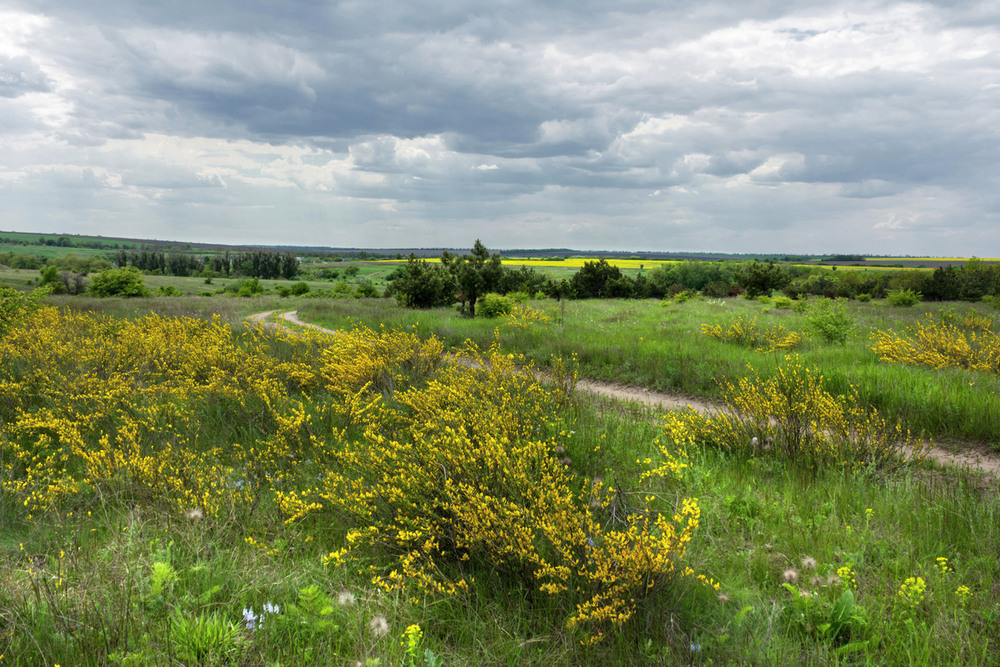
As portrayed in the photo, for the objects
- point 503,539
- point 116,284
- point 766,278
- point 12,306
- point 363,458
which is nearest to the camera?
point 503,539

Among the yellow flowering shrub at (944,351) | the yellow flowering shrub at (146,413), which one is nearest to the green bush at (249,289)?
the yellow flowering shrub at (146,413)

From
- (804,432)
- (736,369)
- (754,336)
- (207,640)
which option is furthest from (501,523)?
(754,336)

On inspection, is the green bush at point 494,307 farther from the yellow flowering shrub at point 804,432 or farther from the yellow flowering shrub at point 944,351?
the yellow flowering shrub at point 804,432

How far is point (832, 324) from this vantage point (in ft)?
47.8

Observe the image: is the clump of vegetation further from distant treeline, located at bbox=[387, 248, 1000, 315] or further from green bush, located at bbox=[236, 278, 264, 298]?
green bush, located at bbox=[236, 278, 264, 298]

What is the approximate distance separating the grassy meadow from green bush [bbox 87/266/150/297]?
53331 millimetres

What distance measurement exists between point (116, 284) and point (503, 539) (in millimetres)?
60698

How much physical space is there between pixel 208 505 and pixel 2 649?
1.77m

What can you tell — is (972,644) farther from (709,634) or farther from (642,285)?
(642,285)

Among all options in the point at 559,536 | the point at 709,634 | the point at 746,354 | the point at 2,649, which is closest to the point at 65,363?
the point at 2,649

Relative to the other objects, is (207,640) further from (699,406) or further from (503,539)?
(699,406)

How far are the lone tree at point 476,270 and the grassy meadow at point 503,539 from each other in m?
19.4

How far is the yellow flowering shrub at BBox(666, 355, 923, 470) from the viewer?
511cm

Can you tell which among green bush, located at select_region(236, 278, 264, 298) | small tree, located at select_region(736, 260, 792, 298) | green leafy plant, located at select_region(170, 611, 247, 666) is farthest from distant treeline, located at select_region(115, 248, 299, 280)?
green leafy plant, located at select_region(170, 611, 247, 666)
